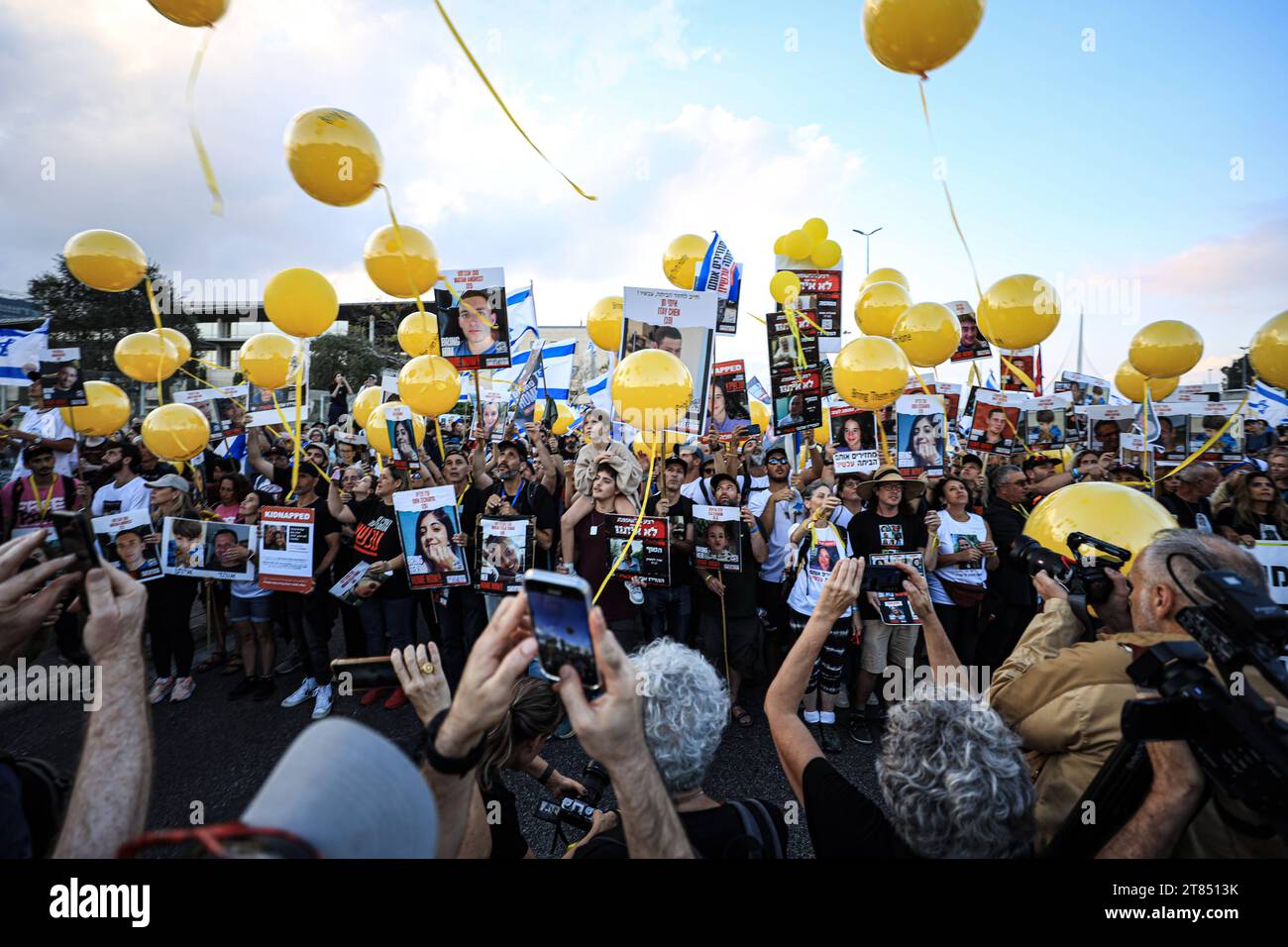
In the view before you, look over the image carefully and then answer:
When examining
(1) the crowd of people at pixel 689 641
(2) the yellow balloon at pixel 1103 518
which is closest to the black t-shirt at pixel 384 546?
(1) the crowd of people at pixel 689 641

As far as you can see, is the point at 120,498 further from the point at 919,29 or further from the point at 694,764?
the point at 919,29

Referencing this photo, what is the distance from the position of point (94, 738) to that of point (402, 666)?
63cm

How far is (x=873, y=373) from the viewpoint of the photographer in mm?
4918

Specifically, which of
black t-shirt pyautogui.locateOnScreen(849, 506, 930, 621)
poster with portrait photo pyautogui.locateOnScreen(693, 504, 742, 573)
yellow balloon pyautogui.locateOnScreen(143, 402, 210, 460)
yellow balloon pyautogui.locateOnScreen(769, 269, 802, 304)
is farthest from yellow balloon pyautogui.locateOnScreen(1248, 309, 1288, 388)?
yellow balloon pyautogui.locateOnScreen(143, 402, 210, 460)

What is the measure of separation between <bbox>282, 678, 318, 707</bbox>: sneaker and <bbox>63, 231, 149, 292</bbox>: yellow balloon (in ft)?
11.9

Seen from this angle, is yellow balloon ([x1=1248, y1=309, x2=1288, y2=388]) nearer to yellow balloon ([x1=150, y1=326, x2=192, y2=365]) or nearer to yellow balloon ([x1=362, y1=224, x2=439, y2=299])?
yellow balloon ([x1=362, y1=224, x2=439, y2=299])

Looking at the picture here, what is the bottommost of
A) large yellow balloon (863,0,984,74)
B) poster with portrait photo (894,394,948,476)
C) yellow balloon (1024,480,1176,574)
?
yellow balloon (1024,480,1176,574)

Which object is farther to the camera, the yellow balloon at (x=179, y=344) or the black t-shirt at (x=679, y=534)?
the yellow balloon at (x=179, y=344)

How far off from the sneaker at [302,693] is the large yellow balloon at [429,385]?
102 inches

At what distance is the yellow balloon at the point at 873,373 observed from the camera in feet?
16.1

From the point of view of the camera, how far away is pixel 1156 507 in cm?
217

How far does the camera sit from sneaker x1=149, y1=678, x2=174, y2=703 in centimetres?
496

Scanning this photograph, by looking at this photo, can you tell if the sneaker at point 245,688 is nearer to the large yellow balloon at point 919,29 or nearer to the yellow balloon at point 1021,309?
the large yellow balloon at point 919,29
